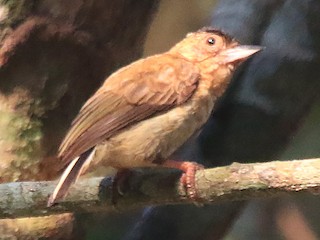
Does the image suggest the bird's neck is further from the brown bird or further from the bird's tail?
the bird's tail

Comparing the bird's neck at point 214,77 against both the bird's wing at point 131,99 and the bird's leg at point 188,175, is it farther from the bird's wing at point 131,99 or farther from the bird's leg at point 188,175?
the bird's leg at point 188,175

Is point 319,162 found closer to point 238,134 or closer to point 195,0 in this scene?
point 238,134

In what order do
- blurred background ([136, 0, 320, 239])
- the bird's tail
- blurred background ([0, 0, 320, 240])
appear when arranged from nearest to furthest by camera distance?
the bird's tail < blurred background ([0, 0, 320, 240]) < blurred background ([136, 0, 320, 239])

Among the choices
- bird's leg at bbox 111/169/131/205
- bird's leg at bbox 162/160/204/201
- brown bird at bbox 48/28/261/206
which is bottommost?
bird's leg at bbox 111/169/131/205

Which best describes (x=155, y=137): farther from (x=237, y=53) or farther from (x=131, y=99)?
(x=237, y=53)

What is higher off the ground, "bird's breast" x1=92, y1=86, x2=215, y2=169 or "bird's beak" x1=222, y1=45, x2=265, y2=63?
"bird's beak" x1=222, y1=45, x2=265, y2=63

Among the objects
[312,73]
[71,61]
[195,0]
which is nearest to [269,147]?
[312,73]

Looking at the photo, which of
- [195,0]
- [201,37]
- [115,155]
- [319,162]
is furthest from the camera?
[195,0]

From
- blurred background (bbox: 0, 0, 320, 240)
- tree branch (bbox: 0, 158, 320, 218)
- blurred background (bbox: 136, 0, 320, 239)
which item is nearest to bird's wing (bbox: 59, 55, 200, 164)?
tree branch (bbox: 0, 158, 320, 218)
